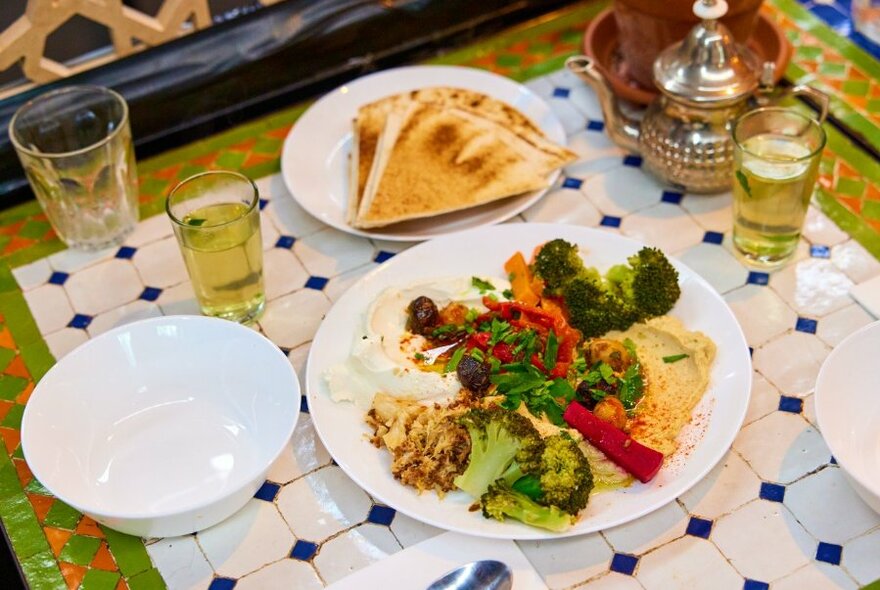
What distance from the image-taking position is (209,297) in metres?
2.47

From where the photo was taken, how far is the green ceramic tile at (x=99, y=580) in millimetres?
2043

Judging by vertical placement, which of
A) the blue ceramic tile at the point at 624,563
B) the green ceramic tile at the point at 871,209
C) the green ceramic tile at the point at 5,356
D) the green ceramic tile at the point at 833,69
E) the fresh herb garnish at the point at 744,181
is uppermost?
the fresh herb garnish at the point at 744,181

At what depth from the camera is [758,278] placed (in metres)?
2.57

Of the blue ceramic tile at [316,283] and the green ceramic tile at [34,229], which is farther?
the green ceramic tile at [34,229]

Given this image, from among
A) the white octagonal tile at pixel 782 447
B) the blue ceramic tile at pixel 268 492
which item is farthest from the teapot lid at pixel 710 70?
the blue ceramic tile at pixel 268 492

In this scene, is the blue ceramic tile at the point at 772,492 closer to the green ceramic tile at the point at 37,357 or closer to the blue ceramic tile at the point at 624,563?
the blue ceramic tile at the point at 624,563

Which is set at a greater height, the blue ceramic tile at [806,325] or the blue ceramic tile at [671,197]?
the blue ceramic tile at [671,197]

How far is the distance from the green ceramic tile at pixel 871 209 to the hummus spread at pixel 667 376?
28.7 inches

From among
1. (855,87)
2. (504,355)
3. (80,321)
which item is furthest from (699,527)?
(855,87)

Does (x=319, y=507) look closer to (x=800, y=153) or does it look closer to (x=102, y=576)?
(x=102, y=576)

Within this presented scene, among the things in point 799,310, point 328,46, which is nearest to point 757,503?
point 799,310

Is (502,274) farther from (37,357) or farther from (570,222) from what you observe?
(37,357)

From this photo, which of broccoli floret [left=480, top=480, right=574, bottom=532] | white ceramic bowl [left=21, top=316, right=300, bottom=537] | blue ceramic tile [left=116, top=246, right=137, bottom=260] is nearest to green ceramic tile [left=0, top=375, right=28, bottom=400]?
white ceramic bowl [left=21, top=316, right=300, bottom=537]

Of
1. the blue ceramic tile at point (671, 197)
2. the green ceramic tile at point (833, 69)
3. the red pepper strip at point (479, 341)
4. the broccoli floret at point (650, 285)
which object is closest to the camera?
the red pepper strip at point (479, 341)
